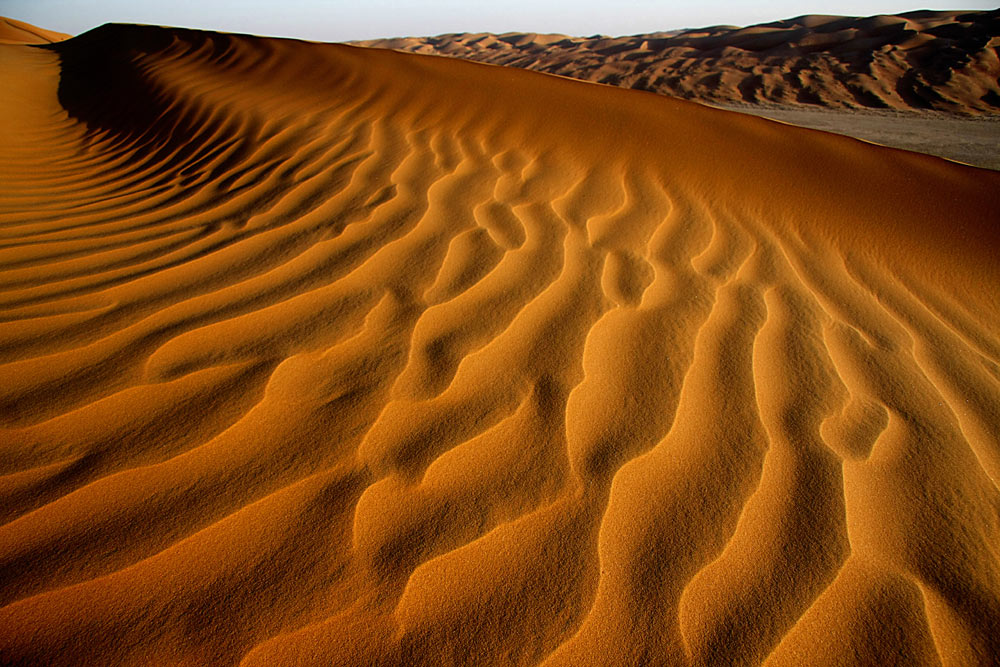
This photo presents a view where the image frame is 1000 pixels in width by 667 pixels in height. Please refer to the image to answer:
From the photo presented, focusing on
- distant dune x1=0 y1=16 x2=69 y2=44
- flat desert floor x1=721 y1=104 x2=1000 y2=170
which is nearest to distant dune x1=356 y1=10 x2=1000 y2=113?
flat desert floor x1=721 y1=104 x2=1000 y2=170

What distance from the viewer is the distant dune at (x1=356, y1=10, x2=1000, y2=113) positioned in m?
8.96

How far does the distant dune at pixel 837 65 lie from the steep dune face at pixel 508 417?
306 inches

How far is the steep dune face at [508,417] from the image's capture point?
0.88 m

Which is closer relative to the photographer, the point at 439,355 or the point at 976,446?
the point at 976,446

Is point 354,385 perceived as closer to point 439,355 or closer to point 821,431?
point 439,355

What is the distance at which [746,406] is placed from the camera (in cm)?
132

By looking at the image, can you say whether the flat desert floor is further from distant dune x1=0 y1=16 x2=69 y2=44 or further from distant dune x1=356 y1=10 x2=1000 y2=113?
distant dune x1=0 y1=16 x2=69 y2=44

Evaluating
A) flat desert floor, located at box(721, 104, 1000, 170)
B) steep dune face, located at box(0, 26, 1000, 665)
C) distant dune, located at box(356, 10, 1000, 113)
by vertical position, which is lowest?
distant dune, located at box(356, 10, 1000, 113)

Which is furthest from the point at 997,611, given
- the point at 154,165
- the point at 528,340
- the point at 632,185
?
the point at 154,165

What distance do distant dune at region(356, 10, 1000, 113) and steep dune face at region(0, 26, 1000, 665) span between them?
7.76 meters

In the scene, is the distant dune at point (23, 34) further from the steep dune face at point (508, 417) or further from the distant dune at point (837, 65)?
the steep dune face at point (508, 417)

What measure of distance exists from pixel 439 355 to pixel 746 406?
76 centimetres

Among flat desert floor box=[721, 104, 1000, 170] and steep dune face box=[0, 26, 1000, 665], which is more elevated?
steep dune face box=[0, 26, 1000, 665]

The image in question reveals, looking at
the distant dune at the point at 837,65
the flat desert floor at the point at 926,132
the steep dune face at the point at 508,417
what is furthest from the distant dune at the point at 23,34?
the flat desert floor at the point at 926,132
